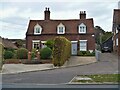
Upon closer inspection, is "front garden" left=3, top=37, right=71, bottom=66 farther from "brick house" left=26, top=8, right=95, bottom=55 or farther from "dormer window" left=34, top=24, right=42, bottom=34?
"dormer window" left=34, top=24, right=42, bottom=34

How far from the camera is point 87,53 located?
43031mm

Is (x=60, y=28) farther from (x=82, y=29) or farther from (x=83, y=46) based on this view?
(x=83, y=46)

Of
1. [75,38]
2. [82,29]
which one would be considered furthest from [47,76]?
[82,29]

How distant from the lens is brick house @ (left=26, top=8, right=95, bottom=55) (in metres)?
46.3

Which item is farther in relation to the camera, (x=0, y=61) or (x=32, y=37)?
(x=32, y=37)

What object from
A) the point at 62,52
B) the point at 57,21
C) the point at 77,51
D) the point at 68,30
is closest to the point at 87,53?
the point at 77,51

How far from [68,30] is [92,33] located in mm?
4400

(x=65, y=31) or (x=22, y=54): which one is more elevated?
(x=65, y=31)

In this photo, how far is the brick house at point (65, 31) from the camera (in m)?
46.3

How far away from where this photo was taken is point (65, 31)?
4800 cm

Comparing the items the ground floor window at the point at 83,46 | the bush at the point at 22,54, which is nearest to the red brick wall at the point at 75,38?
the ground floor window at the point at 83,46

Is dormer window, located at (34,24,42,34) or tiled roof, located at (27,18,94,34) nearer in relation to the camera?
tiled roof, located at (27,18,94,34)

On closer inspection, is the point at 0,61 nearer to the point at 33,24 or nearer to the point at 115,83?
the point at 115,83

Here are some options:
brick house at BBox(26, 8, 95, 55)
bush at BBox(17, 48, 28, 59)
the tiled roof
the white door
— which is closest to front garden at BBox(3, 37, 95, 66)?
bush at BBox(17, 48, 28, 59)
